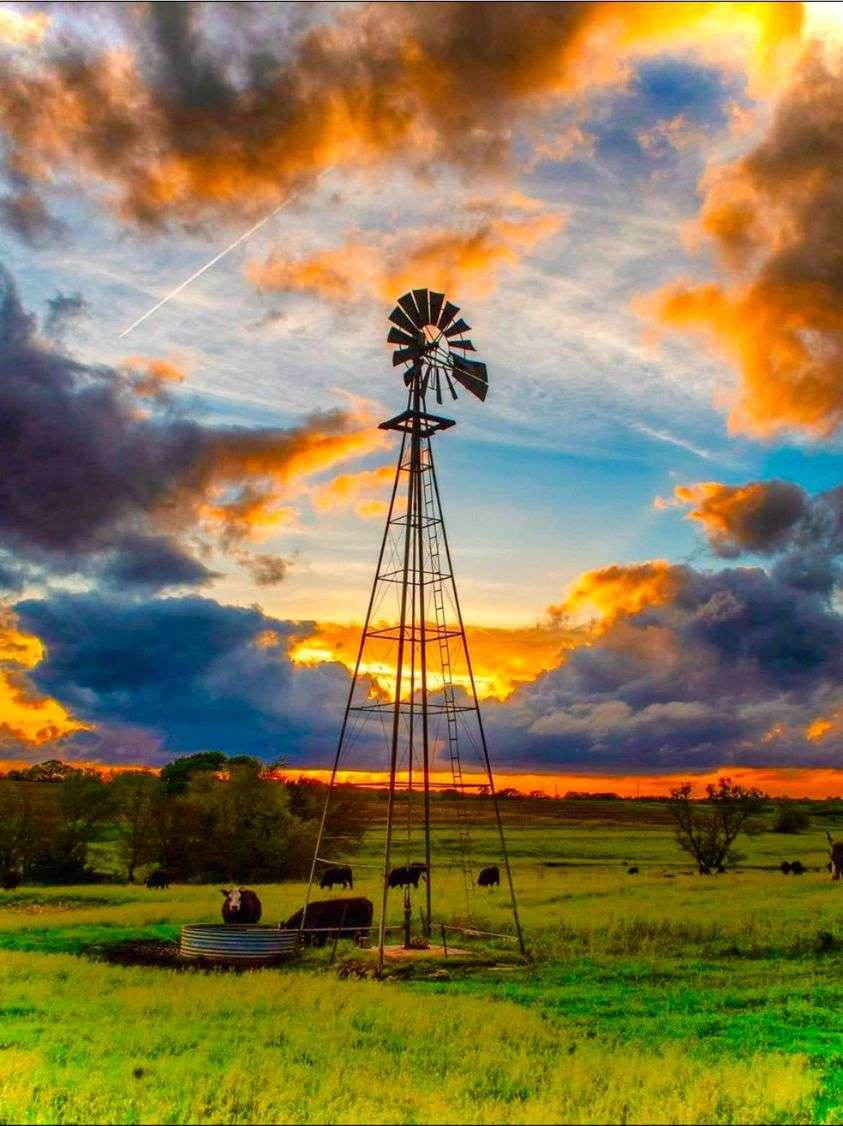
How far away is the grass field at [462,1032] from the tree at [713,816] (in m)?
35.1

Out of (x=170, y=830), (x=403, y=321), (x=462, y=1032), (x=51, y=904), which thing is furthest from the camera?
(x=170, y=830)

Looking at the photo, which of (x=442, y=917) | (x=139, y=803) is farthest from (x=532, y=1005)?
(x=139, y=803)

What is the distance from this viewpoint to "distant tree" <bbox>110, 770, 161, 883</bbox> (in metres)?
69.1

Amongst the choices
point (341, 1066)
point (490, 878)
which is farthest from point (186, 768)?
point (341, 1066)

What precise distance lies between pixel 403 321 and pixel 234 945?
1767cm

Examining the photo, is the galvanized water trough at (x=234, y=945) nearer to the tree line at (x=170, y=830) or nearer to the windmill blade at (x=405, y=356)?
the windmill blade at (x=405, y=356)

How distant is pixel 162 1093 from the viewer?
13.2 meters

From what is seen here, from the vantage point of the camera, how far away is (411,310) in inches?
1163

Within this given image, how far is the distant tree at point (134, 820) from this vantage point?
227 feet

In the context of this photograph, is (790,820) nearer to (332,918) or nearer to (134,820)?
(134,820)

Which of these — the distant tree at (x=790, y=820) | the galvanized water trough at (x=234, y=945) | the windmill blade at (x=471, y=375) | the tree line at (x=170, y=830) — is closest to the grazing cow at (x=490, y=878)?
the tree line at (x=170, y=830)

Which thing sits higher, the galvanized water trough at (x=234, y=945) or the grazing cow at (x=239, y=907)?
the grazing cow at (x=239, y=907)

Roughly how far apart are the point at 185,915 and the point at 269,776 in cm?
4049

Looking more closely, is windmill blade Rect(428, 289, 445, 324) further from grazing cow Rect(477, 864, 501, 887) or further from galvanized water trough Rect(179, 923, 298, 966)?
grazing cow Rect(477, 864, 501, 887)
